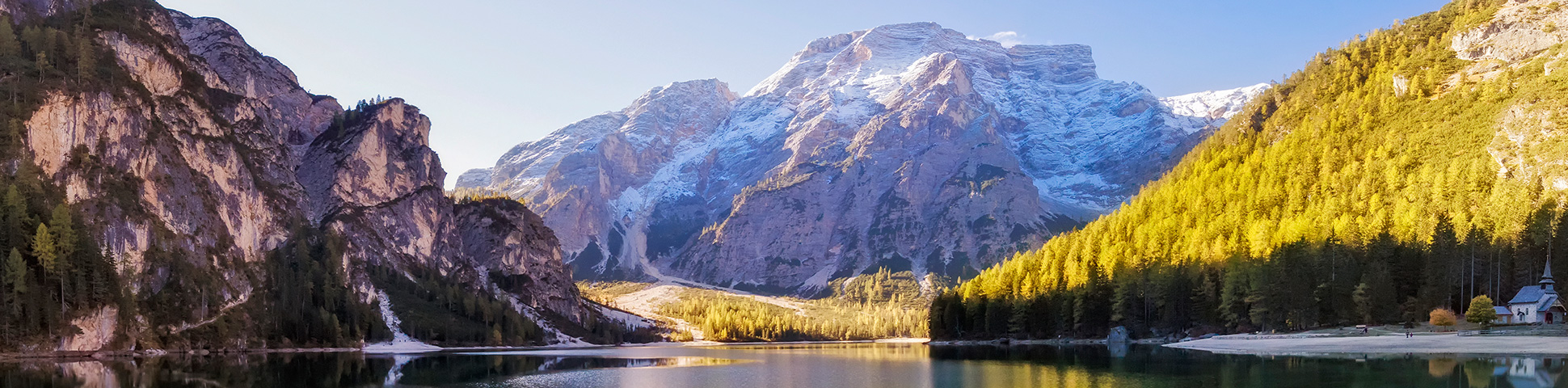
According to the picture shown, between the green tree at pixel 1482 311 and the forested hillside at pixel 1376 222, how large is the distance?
48.9 ft

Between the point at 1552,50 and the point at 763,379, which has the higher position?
the point at 1552,50

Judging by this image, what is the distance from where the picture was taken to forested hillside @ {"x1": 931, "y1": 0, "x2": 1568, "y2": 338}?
126875 millimetres

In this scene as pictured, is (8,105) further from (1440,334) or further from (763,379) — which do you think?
(1440,334)

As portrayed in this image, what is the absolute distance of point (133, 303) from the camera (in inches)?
6260

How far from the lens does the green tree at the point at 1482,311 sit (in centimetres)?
10819

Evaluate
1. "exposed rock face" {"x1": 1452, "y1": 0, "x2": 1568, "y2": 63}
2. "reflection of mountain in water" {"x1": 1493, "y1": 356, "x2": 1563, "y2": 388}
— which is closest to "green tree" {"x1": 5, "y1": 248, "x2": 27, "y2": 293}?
"reflection of mountain in water" {"x1": 1493, "y1": 356, "x2": 1563, "y2": 388}

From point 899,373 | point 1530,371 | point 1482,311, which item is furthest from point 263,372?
point 1482,311

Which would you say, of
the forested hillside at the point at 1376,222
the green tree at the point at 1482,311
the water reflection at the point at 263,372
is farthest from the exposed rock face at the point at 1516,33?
the water reflection at the point at 263,372

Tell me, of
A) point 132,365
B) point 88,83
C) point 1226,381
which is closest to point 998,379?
point 1226,381

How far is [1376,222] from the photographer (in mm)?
141750

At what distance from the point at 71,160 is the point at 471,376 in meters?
113

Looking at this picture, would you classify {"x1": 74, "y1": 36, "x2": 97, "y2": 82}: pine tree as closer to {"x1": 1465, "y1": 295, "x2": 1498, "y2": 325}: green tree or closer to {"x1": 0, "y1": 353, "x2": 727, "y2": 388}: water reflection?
{"x1": 0, "y1": 353, "x2": 727, "y2": 388}: water reflection

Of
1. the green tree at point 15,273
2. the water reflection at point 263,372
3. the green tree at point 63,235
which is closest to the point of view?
the water reflection at point 263,372

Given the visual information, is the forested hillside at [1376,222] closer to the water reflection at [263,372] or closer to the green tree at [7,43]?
the water reflection at [263,372]
